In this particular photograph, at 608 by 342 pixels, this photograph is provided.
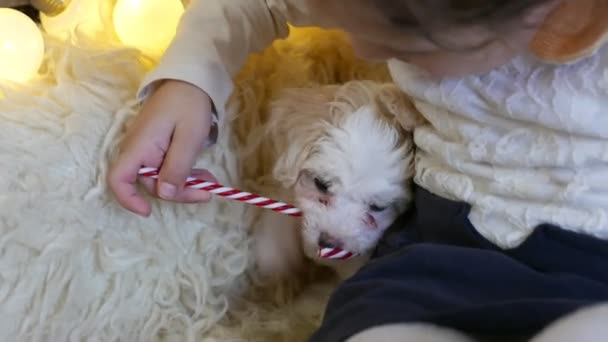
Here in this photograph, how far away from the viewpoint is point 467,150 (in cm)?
82

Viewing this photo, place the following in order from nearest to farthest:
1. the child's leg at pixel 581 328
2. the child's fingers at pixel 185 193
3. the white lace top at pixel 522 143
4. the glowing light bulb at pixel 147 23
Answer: the child's leg at pixel 581 328 < the white lace top at pixel 522 143 < the child's fingers at pixel 185 193 < the glowing light bulb at pixel 147 23

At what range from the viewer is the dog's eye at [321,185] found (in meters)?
0.91

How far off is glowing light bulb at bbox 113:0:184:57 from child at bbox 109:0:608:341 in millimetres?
56

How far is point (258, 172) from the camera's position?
99cm

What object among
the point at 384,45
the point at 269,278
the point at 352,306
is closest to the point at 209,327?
the point at 269,278

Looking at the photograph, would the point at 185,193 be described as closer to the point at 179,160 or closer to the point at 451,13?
the point at 179,160

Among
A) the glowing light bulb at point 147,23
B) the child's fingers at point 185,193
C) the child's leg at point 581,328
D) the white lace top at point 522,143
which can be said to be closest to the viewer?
the child's leg at point 581,328

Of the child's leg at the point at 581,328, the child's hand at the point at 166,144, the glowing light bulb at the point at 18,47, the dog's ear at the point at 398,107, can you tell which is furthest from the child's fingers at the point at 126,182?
the child's leg at the point at 581,328

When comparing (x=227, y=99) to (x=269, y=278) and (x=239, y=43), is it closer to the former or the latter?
(x=239, y=43)

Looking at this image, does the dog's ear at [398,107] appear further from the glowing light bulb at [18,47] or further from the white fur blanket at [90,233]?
the glowing light bulb at [18,47]

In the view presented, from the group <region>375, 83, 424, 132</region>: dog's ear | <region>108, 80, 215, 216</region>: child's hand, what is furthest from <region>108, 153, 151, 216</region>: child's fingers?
<region>375, 83, 424, 132</region>: dog's ear

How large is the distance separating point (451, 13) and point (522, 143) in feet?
0.80

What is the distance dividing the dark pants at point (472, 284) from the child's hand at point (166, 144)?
0.20 metres

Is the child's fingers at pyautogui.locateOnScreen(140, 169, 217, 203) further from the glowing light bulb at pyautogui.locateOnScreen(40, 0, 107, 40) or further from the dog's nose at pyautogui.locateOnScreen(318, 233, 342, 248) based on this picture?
the glowing light bulb at pyautogui.locateOnScreen(40, 0, 107, 40)
